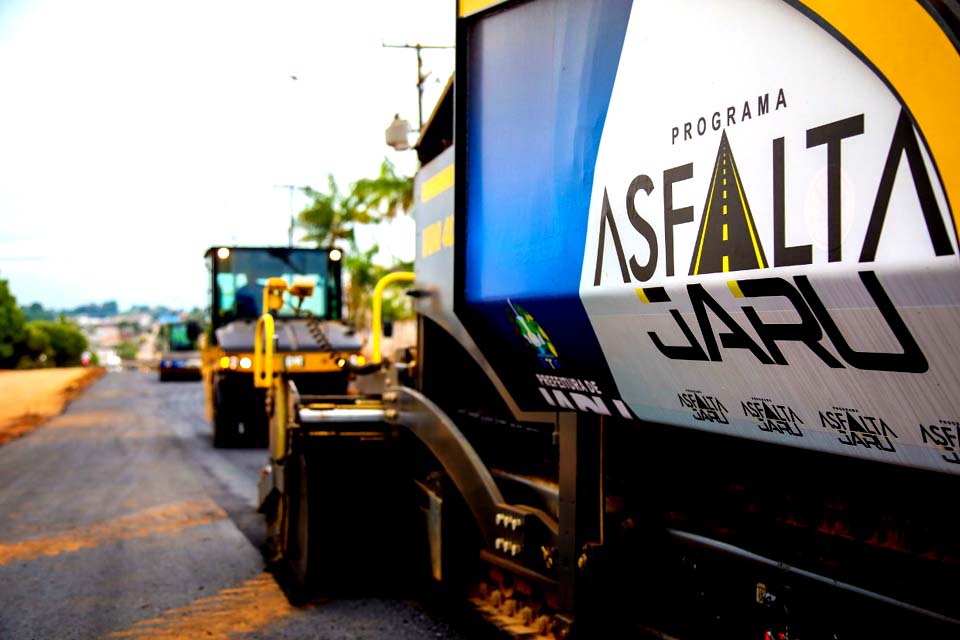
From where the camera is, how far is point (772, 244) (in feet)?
7.95

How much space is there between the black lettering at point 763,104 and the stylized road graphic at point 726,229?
0.46 ft

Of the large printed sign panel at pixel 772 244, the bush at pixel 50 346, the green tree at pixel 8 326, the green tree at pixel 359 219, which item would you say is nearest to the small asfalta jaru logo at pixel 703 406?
the large printed sign panel at pixel 772 244

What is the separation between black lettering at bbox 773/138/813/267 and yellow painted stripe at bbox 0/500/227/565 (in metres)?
6.78

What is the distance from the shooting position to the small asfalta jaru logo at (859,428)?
2.32 m

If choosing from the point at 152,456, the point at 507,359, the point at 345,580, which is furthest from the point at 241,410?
the point at 507,359

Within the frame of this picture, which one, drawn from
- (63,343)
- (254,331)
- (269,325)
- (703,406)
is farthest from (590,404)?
(63,343)

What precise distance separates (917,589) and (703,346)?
2.82 feet

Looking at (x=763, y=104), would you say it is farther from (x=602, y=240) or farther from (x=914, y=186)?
(x=602, y=240)

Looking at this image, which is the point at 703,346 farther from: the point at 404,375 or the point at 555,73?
the point at 404,375

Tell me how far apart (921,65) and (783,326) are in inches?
29.4

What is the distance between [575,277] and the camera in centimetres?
339

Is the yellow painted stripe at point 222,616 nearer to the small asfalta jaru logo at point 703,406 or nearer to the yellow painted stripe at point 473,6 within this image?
the small asfalta jaru logo at point 703,406

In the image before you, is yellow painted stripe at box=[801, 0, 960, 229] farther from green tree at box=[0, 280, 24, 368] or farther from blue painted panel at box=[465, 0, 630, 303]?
green tree at box=[0, 280, 24, 368]

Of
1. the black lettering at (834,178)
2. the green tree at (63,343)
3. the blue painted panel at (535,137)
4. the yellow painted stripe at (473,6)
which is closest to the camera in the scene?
the black lettering at (834,178)
